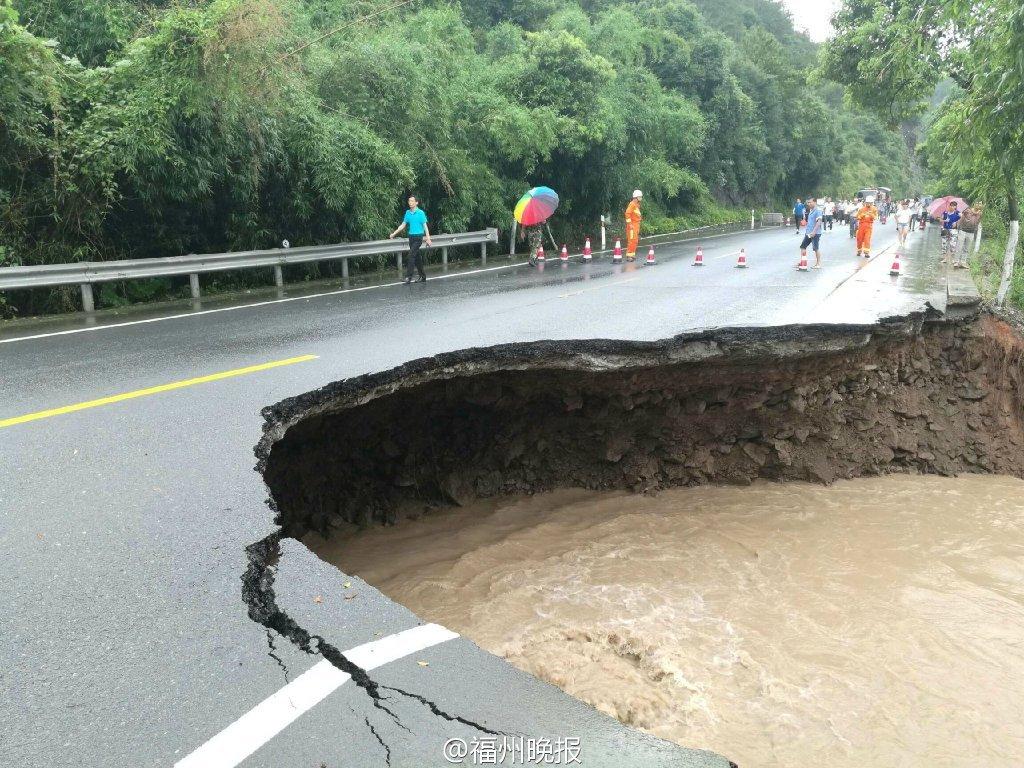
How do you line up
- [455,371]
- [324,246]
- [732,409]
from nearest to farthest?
[455,371] < [732,409] < [324,246]

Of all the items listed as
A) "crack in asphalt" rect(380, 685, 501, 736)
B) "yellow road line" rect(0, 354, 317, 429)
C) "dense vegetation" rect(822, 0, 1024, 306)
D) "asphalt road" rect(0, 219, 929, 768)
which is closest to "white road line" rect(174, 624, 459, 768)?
"asphalt road" rect(0, 219, 929, 768)

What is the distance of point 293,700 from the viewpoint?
2404mm

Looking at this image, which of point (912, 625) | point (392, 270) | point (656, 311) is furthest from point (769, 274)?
point (912, 625)

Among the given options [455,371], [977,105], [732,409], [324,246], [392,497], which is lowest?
[392,497]

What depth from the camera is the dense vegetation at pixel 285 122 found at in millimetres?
10492

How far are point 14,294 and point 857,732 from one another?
1167 centimetres

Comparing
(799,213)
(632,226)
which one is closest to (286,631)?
(632,226)

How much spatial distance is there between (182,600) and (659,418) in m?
6.22

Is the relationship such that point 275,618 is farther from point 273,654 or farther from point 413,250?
point 413,250

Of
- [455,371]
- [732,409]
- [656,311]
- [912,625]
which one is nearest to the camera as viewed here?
[912,625]

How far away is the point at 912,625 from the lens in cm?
593

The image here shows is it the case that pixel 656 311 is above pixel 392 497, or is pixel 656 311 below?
above

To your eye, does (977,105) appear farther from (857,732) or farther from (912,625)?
(857,732)

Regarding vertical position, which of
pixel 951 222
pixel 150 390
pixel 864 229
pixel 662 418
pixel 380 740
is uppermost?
pixel 951 222
